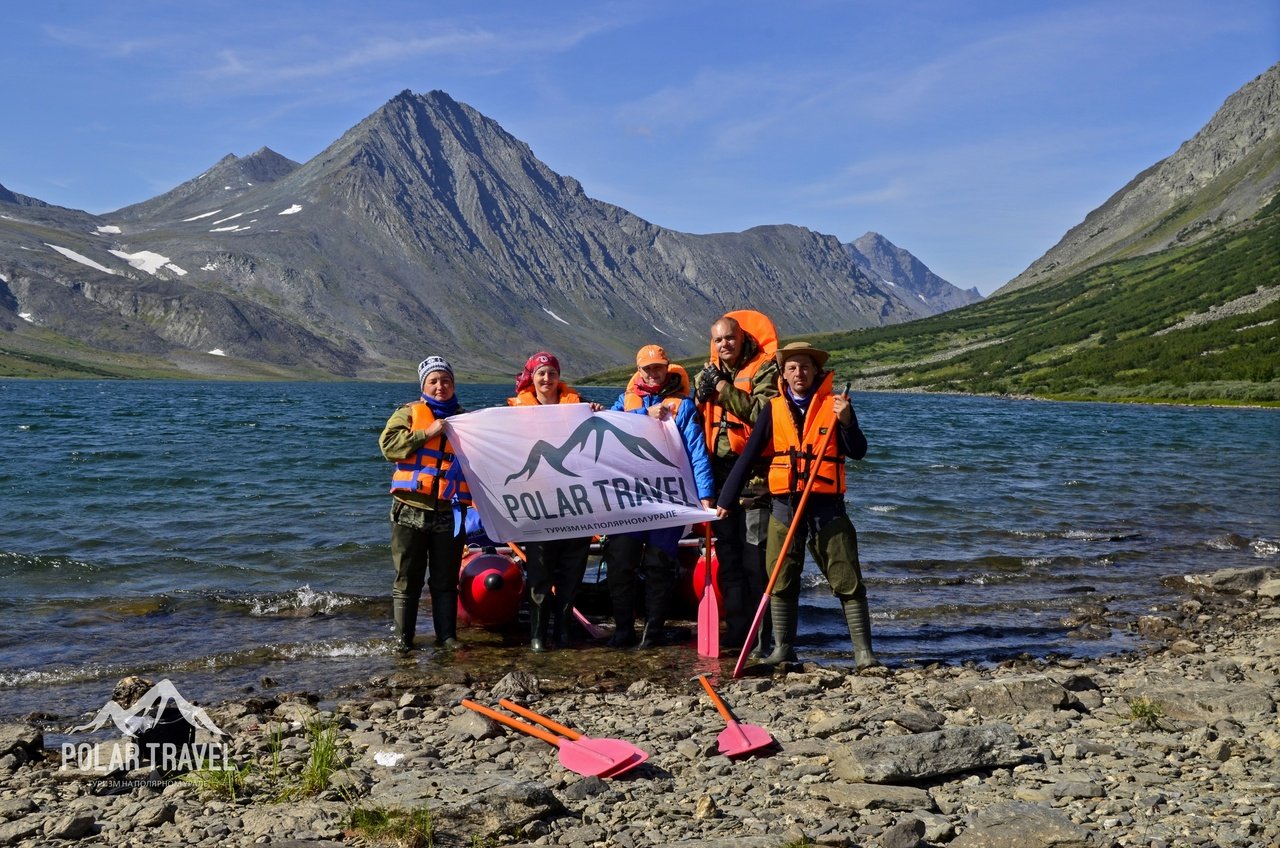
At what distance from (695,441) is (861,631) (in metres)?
2.53

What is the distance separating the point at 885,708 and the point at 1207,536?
14.7 meters

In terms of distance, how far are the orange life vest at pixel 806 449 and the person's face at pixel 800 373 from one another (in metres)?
0.11

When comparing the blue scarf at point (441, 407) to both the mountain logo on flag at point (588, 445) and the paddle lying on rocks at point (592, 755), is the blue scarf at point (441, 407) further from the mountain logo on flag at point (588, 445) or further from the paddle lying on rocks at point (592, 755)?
the paddle lying on rocks at point (592, 755)

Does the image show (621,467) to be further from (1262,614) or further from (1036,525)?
(1036,525)

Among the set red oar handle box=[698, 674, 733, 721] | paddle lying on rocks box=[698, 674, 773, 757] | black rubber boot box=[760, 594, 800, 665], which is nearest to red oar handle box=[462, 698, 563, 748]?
paddle lying on rocks box=[698, 674, 773, 757]

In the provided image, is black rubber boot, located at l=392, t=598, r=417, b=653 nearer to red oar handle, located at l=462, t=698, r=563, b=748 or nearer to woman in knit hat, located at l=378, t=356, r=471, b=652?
woman in knit hat, located at l=378, t=356, r=471, b=652

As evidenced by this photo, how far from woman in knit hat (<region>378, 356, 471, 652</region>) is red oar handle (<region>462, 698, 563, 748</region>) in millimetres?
2623

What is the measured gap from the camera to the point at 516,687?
27.4 ft

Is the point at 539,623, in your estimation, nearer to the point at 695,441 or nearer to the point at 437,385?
the point at 695,441

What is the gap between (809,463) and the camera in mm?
8758

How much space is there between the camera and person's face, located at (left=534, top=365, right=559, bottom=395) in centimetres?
1028

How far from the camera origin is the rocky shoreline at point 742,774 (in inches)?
202

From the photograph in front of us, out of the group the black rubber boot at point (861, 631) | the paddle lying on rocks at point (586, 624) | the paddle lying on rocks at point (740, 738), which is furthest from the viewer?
the paddle lying on rocks at point (586, 624)

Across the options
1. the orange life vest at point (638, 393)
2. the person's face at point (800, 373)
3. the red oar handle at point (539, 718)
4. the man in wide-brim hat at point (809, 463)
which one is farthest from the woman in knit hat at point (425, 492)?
the person's face at point (800, 373)
